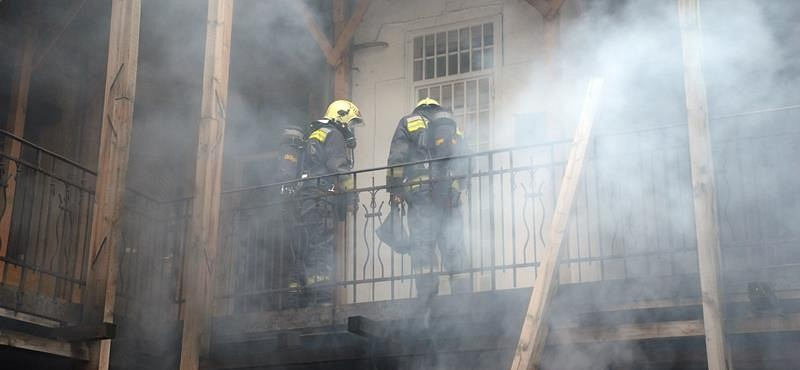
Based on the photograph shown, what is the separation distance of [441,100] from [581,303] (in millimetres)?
4046

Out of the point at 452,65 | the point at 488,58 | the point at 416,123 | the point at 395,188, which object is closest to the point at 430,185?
the point at 395,188

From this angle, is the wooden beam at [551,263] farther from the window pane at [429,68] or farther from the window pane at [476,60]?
the window pane at [429,68]

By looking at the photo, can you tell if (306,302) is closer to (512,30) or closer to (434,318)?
(434,318)

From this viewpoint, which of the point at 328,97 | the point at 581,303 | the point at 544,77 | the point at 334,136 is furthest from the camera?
the point at 328,97

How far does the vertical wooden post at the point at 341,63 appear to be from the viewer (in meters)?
12.1

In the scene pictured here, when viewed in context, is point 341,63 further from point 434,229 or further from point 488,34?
point 434,229

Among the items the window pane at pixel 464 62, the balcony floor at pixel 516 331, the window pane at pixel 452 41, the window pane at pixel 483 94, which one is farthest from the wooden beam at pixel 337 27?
the balcony floor at pixel 516 331

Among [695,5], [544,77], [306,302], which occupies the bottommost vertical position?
[306,302]

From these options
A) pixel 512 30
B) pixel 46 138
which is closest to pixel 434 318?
pixel 512 30

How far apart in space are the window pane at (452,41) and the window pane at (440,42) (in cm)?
5

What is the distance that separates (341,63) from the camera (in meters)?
12.2

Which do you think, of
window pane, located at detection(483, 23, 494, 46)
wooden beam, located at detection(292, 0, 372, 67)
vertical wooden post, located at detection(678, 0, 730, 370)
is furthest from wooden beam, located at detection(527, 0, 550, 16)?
vertical wooden post, located at detection(678, 0, 730, 370)

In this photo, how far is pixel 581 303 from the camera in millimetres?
8461

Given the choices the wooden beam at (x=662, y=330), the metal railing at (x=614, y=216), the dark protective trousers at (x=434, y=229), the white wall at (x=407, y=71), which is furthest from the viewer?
the white wall at (x=407, y=71)
